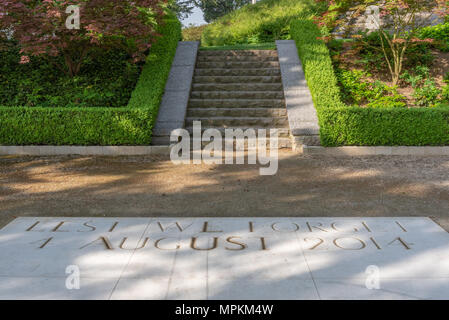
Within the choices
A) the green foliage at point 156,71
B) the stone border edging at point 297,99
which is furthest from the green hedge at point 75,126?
the stone border edging at point 297,99

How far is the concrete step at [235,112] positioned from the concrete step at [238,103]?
0.29 m

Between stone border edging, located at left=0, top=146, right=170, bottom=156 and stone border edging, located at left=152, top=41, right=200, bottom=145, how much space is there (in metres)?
0.37

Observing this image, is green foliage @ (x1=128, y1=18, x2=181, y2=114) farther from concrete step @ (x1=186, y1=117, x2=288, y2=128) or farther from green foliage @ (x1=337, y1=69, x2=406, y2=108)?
green foliage @ (x1=337, y1=69, x2=406, y2=108)

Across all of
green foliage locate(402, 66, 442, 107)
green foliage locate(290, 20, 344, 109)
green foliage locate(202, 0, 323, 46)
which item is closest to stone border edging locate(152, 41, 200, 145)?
green foliage locate(290, 20, 344, 109)

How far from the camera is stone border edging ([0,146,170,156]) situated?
8070 millimetres

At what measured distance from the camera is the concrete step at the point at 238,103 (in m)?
9.95

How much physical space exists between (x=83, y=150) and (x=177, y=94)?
2950 mm

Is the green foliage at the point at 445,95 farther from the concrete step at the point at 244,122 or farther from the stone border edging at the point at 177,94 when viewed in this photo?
the stone border edging at the point at 177,94

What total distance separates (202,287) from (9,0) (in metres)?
8.19

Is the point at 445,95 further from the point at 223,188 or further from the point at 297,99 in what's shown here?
the point at 223,188

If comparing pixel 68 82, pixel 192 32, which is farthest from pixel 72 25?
pixel 192 32

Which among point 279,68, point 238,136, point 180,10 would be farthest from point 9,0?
point 180,10
